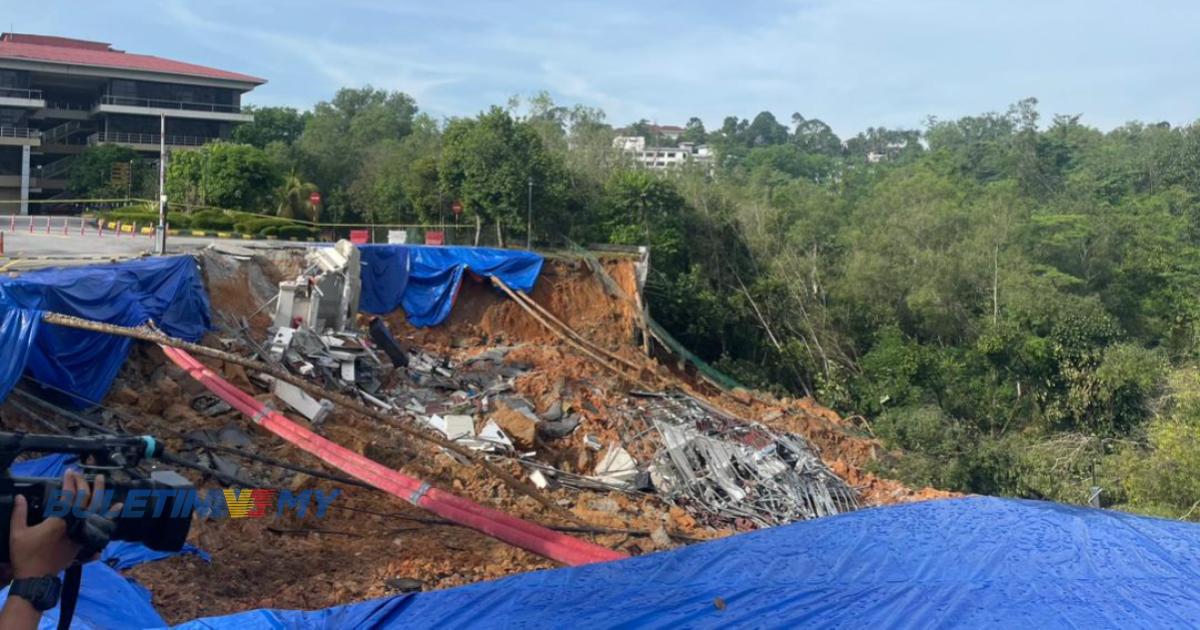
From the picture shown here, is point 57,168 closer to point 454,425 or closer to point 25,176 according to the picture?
point 25,176

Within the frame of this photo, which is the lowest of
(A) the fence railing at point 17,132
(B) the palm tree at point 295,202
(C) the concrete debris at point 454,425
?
(C) the concrete debris at point 454,425

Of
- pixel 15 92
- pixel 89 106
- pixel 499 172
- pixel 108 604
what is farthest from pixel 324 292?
pixel 89 106

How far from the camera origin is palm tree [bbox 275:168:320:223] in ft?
103

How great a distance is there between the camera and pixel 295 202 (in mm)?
31828

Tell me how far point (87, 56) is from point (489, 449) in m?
37.0

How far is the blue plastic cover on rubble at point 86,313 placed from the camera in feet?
31.0

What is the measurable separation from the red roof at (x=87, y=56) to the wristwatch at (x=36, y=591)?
43194 millimetres

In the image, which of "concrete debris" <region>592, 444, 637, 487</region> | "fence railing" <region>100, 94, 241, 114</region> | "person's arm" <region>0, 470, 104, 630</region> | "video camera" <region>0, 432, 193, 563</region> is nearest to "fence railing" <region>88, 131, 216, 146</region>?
"fence railing" <region>100, 94, 241, 114</region>

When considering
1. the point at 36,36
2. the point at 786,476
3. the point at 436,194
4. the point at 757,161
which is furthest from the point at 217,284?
the point at 757,161

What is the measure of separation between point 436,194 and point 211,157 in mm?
7827

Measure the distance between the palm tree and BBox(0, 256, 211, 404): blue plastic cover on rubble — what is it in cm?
1753

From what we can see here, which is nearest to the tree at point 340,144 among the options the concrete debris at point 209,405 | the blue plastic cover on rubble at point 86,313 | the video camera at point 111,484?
the blue plastic cover on rubble at point 86,313

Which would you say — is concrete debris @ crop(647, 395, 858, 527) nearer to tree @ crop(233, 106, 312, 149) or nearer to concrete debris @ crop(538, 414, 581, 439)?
concrete debris @ crop(538, 414, 581, 439)

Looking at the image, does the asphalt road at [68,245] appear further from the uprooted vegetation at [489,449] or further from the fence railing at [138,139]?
the fence railing at [138,139]
